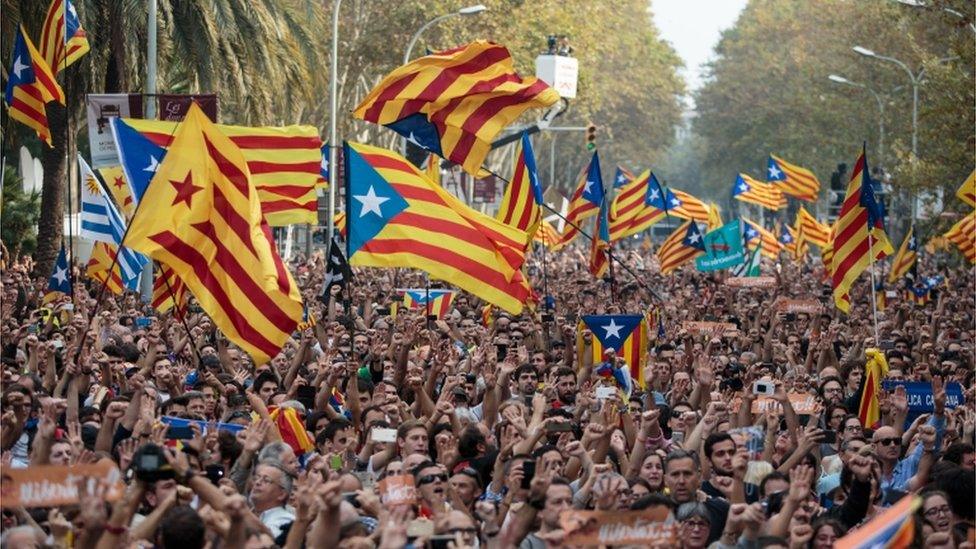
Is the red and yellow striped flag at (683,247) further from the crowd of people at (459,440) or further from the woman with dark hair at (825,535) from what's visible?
the woman with dark hair at (825,535)

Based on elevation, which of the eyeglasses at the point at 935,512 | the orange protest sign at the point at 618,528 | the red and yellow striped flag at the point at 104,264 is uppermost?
the orange protest sign at the point at 618,528

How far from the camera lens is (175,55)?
1077 inches

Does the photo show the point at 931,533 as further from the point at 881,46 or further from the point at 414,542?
the point at 881,46

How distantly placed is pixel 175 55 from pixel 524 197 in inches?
372

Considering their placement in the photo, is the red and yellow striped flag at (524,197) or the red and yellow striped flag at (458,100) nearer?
the red and yellow striped flag at (458,100)

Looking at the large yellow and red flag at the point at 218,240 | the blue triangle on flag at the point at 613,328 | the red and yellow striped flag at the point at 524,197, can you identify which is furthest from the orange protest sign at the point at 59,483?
the red and yellow striped flag at the point at 524,197

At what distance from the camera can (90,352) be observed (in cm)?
1403

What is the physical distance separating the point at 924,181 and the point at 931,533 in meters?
25.9

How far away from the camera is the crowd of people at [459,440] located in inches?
311

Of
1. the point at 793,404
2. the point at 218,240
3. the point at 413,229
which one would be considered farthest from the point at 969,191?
the point at 218,240

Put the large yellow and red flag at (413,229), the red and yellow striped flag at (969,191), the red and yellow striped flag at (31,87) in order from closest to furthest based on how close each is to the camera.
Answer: the large yellow and red flag at (413,229) → the red and yellow striped flag at (31,87) → the red and yellow striped flag at (969,191)

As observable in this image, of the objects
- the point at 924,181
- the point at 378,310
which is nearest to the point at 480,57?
the point at 378,310

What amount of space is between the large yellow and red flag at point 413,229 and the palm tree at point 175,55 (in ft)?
36.4

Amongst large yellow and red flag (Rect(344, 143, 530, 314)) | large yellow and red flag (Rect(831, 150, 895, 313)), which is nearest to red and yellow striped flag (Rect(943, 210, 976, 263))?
large yellow and red flag (Rect(831, 150, 895, 313))
